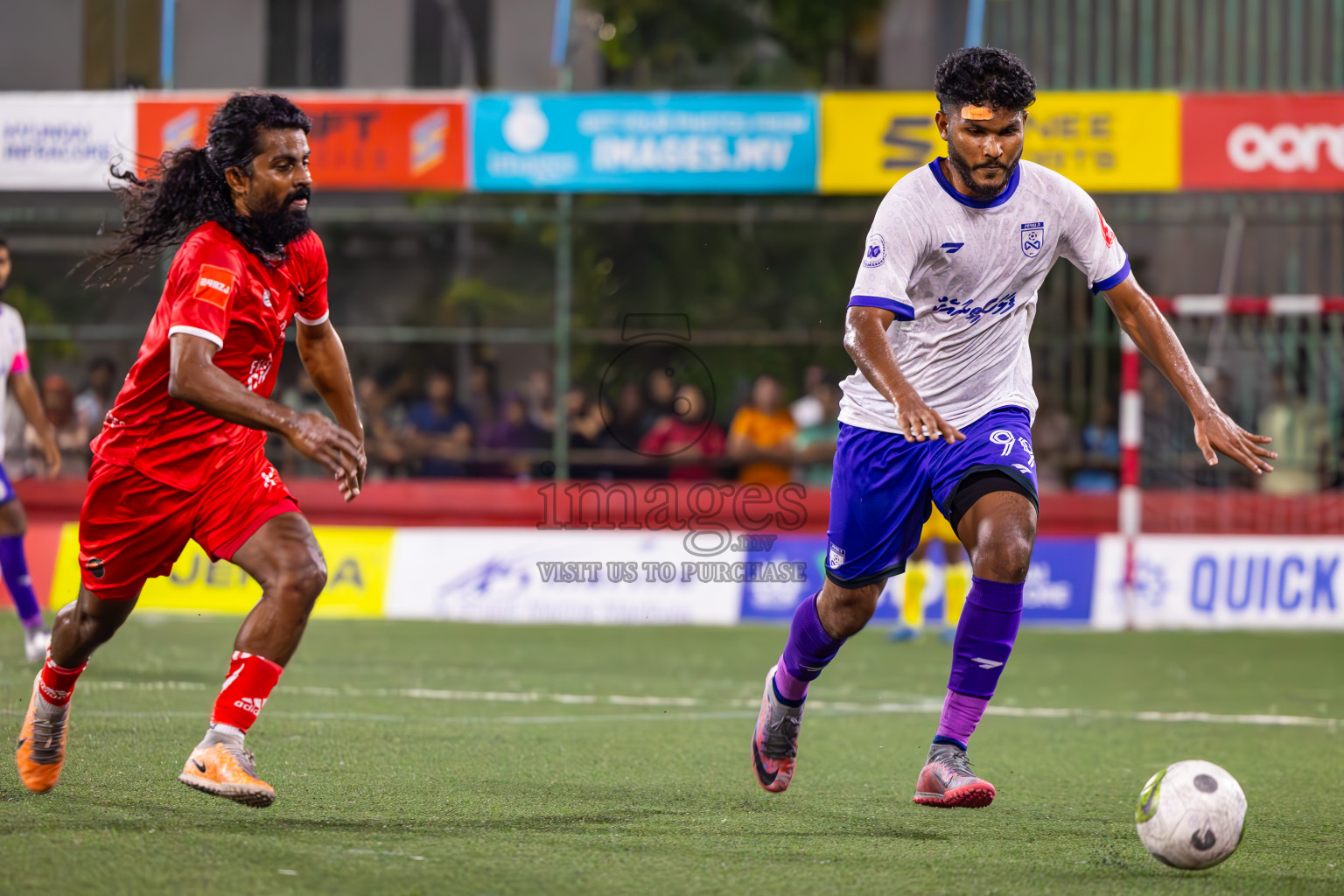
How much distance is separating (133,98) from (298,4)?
133 inches

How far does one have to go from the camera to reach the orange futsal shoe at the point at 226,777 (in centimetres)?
465

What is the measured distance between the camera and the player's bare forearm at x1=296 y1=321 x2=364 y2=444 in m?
5.50

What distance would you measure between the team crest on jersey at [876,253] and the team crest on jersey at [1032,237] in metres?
0.50

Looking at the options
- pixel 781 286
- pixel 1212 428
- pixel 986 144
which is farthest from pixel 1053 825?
pixel 781 286

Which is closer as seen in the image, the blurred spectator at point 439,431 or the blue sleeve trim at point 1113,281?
the blue sleeve trim at point 1113,281

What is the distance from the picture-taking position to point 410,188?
15070 mm

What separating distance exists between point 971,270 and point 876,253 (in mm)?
349

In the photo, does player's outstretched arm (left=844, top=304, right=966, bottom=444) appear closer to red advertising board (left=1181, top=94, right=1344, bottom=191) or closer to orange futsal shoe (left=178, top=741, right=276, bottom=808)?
orange futsal shoe (left=178, top=741, right=276, bottom=808)

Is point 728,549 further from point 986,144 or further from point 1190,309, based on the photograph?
point 986,144

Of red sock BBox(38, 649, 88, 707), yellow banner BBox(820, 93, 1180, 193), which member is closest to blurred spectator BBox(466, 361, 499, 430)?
yellow banner BBox(820, 93, 1180, 193)

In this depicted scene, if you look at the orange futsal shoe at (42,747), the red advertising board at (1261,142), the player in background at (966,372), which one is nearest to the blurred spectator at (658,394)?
the red advertising board at (1261,142)

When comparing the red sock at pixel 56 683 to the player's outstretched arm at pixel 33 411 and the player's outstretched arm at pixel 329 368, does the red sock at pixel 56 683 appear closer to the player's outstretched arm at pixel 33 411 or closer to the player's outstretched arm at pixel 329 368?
the player's outstretched arm at pixel 329 368

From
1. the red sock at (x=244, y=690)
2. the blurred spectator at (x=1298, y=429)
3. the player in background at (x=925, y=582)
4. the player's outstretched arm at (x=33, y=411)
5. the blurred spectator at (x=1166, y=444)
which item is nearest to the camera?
the red sock at (x=244, y=690)

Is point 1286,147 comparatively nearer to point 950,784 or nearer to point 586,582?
point 586,582
